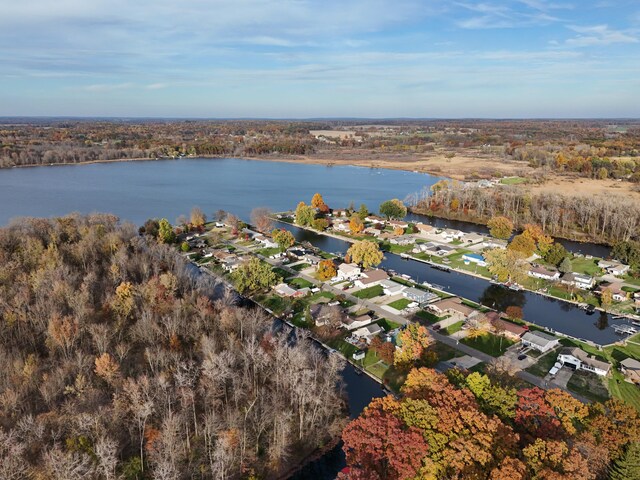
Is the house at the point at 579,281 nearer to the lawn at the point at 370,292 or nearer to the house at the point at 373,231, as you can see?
the lawn at the point at 370,292

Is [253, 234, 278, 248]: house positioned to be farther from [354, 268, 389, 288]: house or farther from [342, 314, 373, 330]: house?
[342, 314, 373, 330]: house

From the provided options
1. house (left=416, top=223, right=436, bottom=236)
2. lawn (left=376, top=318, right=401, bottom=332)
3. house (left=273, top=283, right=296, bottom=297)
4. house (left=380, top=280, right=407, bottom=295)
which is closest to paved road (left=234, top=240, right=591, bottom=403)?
lawn (left=376, top=318, right=401, bottom=332)

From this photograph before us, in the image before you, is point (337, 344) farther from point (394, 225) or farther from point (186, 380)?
point (394, 225)

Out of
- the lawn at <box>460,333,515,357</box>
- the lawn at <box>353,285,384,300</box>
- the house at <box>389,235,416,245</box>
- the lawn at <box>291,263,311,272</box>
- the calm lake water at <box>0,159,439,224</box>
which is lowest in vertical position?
the lawn at <box>460,333,515,357</box>

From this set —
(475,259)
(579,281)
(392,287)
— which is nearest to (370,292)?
(392,287)

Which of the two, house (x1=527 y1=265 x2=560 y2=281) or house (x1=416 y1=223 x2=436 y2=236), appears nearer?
house (x1=527 y1=265 x2=560 y2=281)

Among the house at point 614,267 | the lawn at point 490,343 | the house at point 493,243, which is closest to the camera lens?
the lawn at point 490,343

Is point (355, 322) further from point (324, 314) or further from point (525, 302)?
point (525, 302)

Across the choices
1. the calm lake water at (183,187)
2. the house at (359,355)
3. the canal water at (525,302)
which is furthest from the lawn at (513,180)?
the house at (359,355)
